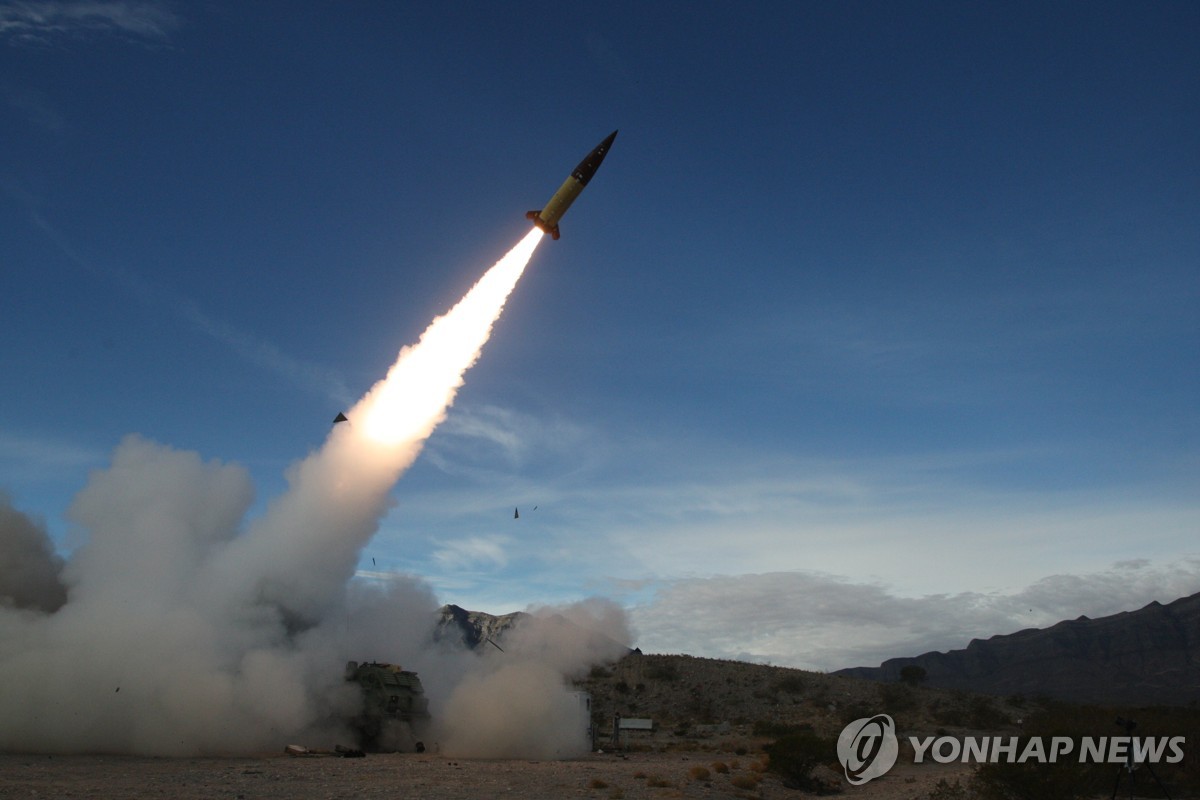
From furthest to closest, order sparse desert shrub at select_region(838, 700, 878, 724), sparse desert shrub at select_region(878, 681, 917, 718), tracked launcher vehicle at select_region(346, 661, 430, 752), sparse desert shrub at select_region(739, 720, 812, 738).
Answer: sparse desert shrub at select_region(878, 681, 917, 718), sparse desert shrub at select_region(838, 700, 878, 724), sparse desert shrub at select_region(739, 720, 812, 738), tracked launcher vehicle at select_region(346, 661, 430, 752)

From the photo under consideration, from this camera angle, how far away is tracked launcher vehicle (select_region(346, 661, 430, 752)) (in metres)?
25.0

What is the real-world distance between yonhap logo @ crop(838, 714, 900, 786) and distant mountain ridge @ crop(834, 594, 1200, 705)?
5094cm

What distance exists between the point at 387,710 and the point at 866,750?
14.3 meters

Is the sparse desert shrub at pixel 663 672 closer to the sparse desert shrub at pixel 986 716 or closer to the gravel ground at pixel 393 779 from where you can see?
the sparse desert shrub at pixel 986 716

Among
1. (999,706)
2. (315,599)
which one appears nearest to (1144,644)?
(999,706)

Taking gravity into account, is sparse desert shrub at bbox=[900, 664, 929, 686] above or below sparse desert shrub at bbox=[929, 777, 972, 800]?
above

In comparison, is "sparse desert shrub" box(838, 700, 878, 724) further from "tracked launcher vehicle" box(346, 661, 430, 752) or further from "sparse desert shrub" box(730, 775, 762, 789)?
"tracked launcher vehicle" box(346, 661, 430, 752)

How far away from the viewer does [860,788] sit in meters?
20.7

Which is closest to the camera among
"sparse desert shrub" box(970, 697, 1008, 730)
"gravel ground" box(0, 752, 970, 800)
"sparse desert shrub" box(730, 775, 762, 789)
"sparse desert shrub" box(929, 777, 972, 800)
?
"gravel ground" box(0, 752, 970, 800)

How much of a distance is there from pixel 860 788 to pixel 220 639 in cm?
1759

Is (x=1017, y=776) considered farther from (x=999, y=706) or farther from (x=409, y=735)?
(x=999, y=706)

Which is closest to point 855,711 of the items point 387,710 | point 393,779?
point 387,710

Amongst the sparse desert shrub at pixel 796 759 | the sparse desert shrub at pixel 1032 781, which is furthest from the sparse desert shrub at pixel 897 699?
the sparse desert shrub at pixel 1032 781

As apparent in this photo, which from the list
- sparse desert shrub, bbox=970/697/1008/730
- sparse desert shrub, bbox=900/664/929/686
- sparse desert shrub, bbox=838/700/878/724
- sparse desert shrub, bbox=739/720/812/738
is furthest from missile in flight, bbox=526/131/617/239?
sparse desert shrub, bbox=900/664/929/686
